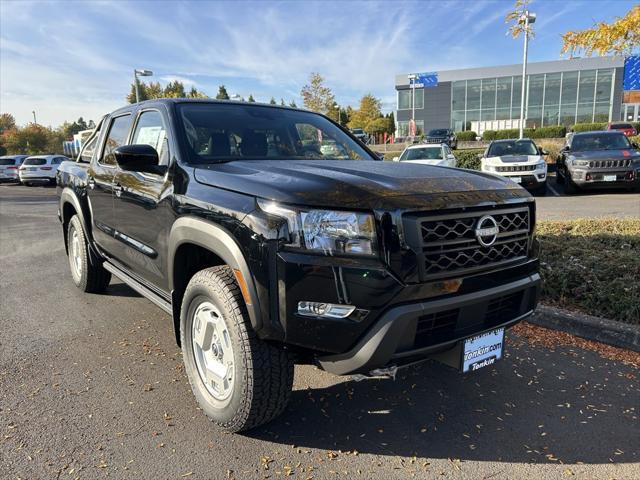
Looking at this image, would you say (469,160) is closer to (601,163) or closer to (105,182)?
(601,163)

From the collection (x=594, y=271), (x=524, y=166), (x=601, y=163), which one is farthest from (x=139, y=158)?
(x=601, y=163)

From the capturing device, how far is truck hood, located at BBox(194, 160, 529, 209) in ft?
7.46

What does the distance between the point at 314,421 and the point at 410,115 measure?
188ft

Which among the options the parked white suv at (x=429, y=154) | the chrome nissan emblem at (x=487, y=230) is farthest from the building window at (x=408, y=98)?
the chrome nissan emblem at (x=487, y=230)

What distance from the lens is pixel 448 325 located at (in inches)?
94.7

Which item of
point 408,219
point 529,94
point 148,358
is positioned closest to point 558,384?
point 408,219

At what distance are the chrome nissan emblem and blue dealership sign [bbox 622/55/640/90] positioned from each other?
11.1 m

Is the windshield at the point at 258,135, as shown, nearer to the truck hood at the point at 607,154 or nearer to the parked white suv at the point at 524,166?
the parked white suv at the point at 524,166

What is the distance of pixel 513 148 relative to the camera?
14.1m

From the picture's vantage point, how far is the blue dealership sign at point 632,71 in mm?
11273

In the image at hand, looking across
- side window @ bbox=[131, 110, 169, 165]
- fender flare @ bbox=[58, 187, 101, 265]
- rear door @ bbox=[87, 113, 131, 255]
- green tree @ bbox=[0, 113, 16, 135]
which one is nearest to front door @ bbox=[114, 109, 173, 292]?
side window @ bbox=[131, 110, 169, 165]

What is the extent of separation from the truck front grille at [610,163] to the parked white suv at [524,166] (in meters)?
1.22

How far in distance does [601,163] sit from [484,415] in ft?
36.9

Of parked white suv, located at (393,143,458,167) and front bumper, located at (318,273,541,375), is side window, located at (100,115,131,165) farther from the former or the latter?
parked white suv, located at (393,143,458,167)
